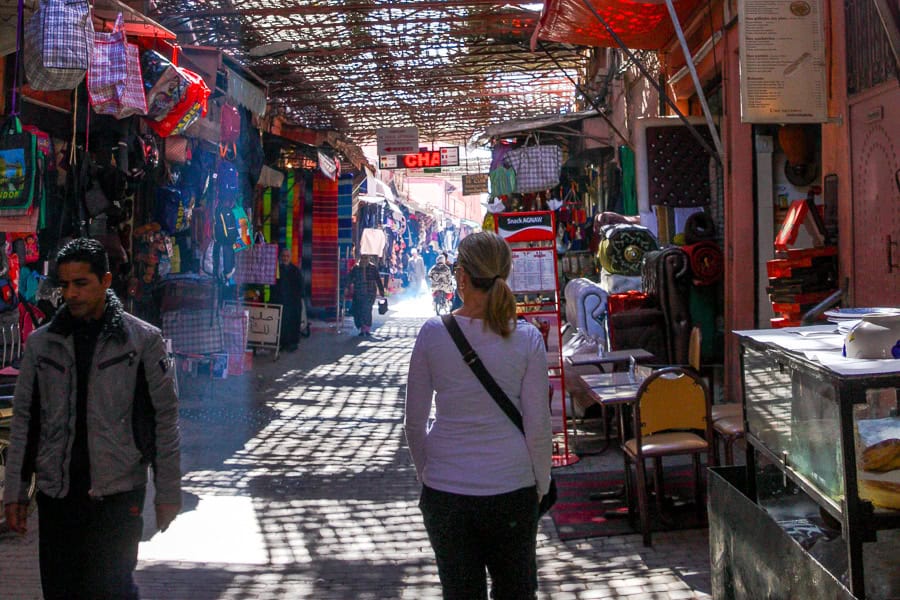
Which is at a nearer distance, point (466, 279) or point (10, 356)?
point (466, 279)

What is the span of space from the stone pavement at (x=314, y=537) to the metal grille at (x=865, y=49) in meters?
3.00

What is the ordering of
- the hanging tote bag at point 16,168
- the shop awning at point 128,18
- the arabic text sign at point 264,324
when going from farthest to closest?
the arabic text sign at point 264,324, the shop awning at point 128,18, the hanging tote bag at point 16,168

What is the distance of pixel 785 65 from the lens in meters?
5.98

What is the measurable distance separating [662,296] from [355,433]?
134 inches

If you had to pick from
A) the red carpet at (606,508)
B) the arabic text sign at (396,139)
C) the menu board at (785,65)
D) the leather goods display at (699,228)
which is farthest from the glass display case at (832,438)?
the arabic text sign at (396,139)

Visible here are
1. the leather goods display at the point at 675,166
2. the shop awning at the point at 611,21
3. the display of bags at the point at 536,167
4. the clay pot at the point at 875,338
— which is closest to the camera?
Result: the clay pot at the point at 875,338

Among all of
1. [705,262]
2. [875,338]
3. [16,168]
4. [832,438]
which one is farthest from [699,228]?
[832,438]

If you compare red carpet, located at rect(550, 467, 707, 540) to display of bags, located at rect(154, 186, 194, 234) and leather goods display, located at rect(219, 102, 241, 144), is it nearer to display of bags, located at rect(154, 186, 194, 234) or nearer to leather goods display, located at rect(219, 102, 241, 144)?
display of bags, located at rect(154, 186, 194, 234)

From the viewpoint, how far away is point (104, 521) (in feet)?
10.7

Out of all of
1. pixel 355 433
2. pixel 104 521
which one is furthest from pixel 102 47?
pixel 104 521

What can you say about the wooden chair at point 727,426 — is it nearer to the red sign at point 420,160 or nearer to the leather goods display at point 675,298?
the leather goods display at point 675,298

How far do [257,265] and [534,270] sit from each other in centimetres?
805

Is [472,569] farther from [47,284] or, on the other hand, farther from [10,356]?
[47,284]

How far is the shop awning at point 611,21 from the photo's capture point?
8.59 metres
